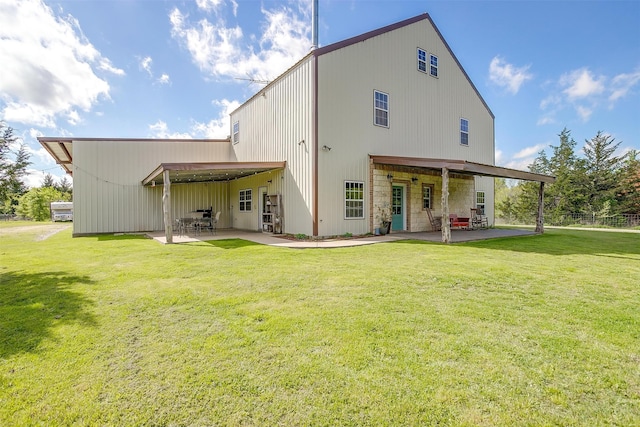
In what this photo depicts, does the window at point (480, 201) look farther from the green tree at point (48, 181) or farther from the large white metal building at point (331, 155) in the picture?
the green tree at point (48, 181)

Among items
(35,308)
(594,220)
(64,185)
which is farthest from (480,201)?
(64,185)

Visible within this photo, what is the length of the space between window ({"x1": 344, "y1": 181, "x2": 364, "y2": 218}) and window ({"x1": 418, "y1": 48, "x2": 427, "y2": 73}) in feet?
21.7

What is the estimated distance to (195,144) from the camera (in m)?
16.5

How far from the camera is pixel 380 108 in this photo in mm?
12250

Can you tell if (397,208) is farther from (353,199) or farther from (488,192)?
(488,192)

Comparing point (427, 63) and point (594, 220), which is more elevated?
point (427, 63)

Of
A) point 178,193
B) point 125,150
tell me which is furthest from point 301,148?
point 125,150

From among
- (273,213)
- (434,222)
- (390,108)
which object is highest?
(390,108)

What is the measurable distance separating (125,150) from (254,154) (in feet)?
20.8

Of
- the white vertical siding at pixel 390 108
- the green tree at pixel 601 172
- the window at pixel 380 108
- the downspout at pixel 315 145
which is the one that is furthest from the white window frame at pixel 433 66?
the green tree at pixel 601 172

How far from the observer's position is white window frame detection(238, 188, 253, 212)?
1467 centimetres

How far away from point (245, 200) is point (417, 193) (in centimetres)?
835

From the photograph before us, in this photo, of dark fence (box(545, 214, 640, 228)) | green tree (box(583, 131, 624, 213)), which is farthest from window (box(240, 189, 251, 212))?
green tree (box(583, 131, 624, 213))

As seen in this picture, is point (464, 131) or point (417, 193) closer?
point (417, 193)
